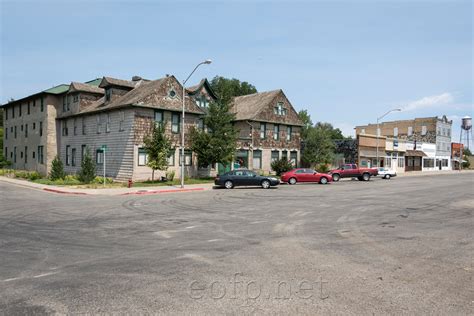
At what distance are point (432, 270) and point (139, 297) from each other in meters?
5.40

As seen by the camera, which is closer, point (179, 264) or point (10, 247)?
point (179, 264)

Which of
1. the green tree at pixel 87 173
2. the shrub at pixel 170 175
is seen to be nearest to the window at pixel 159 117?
the shrub at pixel 170 175

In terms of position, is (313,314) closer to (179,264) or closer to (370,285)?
(370,285)

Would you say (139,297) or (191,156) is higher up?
(191,156)

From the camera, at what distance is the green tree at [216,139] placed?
33.3m

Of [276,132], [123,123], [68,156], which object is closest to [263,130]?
[276,132]

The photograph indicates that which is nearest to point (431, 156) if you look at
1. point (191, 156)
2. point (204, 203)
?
point (191, 156)

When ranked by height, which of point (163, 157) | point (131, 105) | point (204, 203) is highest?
point (131, 105)

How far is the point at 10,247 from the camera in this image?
28.3ft

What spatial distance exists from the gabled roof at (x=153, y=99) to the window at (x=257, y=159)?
8866 mm

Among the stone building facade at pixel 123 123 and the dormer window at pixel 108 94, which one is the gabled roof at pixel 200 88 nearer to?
the stone building facade at pixel 123 123

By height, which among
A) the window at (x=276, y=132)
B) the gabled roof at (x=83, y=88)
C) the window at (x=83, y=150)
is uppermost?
the gabled roof at (x=83, y=88)

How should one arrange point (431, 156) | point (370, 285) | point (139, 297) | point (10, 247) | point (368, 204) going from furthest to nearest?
point (431, 156) → point (368, 204) → point (10, 247) → point (370, 285) → point (139, 297)

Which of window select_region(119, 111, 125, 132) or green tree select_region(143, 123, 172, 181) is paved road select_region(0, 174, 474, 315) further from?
window select_region(119, 111, 125, 132)
